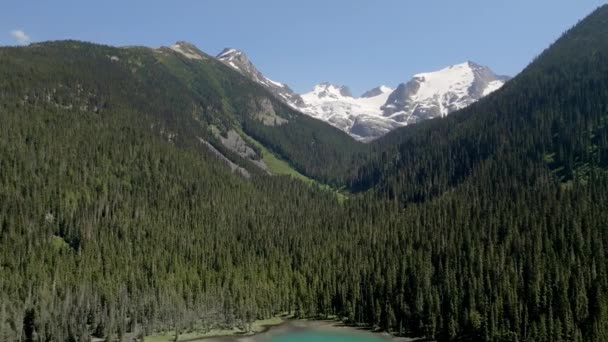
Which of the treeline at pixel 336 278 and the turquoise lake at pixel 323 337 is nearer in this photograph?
the treeline at pixel 336 278

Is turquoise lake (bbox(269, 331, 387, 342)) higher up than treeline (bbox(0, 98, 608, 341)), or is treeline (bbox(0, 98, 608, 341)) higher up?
treeline (bbox(0, 98, 608, 341))

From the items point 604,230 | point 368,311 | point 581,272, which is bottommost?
point 368,311

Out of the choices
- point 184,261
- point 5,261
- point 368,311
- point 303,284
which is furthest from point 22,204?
point 368,311

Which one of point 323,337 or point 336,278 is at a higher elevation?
point 336,278

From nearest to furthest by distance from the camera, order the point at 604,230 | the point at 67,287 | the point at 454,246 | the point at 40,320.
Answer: the point at 40,320 < the point at 67,287 < the point at 604,230 < the point at 454,246

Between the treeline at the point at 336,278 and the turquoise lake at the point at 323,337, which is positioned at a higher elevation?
the treeline at the point at 336,278

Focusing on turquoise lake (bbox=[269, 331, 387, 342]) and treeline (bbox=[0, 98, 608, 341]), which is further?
turquoise lake (bbox=[269, 331, 387, 342])

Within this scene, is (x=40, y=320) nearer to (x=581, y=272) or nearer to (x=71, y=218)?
(x=71, y=218)

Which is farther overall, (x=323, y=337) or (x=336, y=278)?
(x=336, y=278)
